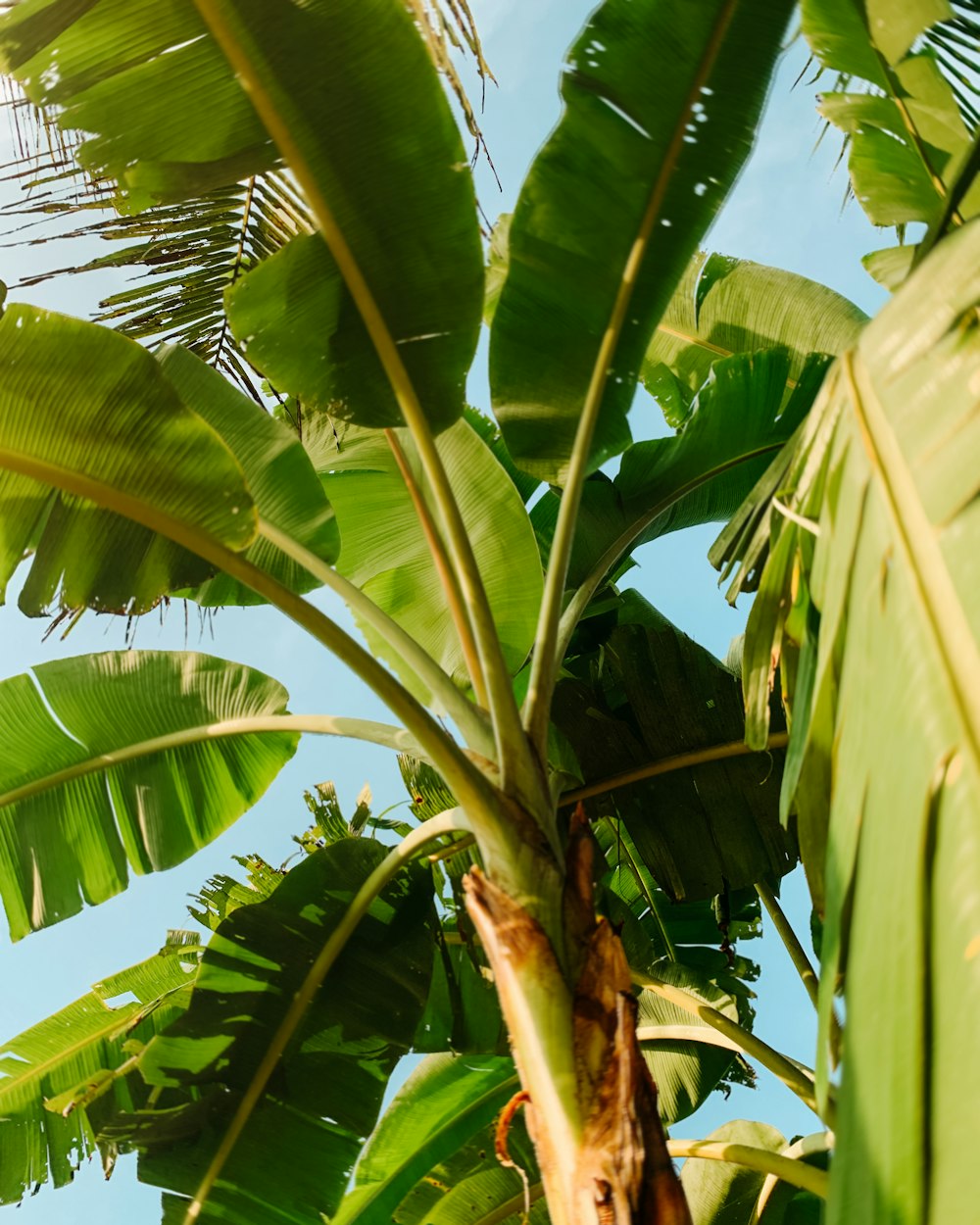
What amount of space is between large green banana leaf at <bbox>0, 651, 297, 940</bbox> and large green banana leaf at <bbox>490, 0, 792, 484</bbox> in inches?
37.9

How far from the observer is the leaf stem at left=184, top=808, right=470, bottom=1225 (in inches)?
67.1

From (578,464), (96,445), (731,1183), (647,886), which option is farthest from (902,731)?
(731,1183)

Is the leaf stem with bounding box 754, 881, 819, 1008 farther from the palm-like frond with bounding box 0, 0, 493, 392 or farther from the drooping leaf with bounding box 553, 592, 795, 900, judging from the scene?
the palm-like frond with bounding box 0, 0, 493, 392

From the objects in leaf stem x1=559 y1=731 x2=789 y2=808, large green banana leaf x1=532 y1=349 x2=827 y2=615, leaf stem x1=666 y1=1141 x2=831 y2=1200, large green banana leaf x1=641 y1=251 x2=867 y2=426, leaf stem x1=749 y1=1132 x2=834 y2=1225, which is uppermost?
large green banana leaf x1=641 y1=251 x2=867 y2=426

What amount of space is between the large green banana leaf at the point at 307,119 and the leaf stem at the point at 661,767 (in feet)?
3.48

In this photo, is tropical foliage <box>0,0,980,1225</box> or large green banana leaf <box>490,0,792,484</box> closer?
tropical foliage <box>0,0,980,1225</box>

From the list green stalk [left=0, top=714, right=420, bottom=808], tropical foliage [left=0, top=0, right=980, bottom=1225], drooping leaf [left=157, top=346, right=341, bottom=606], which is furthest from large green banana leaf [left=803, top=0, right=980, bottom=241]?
Answer: green stalk [left=0, top=714, right=420, bottom=808]

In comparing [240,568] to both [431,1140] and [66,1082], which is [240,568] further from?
[431,1140]

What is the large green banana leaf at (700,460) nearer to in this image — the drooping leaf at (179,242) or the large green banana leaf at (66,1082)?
the drooping leaf at (179,242)

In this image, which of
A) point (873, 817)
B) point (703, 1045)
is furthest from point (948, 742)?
point (703, 1045)

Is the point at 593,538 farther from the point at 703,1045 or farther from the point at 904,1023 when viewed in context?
the point at 904,1023

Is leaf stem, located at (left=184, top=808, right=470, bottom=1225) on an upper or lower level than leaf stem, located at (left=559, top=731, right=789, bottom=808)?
lower

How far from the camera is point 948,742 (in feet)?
1.98

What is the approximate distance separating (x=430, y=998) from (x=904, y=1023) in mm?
1751
